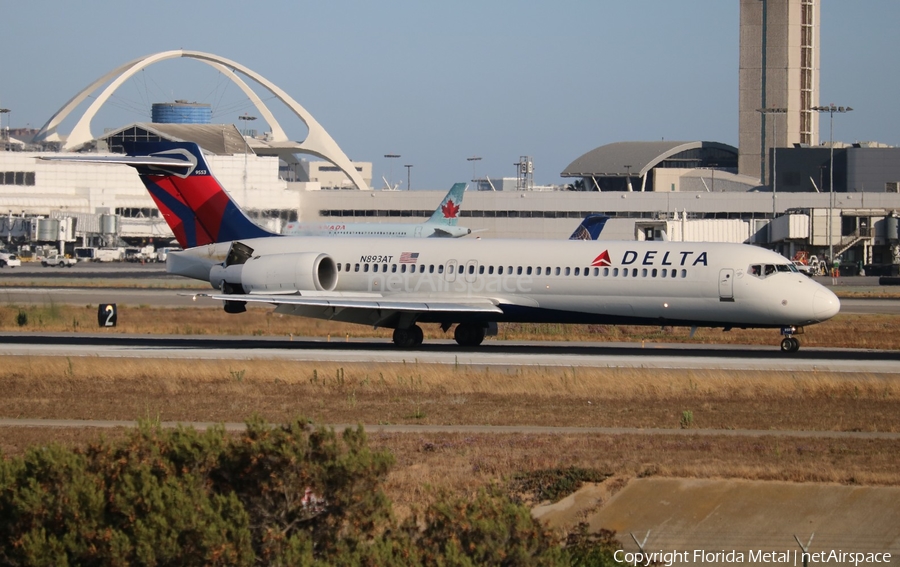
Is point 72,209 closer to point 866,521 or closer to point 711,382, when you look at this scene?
point 711,382

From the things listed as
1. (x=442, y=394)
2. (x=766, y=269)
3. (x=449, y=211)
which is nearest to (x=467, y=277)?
(x=766, y=269)

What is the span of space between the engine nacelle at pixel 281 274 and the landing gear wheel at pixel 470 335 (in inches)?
171

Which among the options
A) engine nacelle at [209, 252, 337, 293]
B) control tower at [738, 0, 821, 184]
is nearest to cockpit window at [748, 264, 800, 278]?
engine nacelle at [209, 252, 337, 293]

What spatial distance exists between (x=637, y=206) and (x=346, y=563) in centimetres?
10371

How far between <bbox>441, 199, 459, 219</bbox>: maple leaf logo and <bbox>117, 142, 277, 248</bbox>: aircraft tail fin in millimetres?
44298

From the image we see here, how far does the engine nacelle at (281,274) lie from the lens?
3391 centimetres

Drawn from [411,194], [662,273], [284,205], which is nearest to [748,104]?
[411,194]

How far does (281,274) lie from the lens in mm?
34031

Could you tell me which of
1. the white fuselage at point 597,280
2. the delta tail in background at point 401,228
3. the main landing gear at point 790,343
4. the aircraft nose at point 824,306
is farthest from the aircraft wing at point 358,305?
the delta tail in background at point 401,228

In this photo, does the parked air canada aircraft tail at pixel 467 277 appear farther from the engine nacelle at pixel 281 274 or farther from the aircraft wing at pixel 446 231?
the aircraft wing at pixel 446 231

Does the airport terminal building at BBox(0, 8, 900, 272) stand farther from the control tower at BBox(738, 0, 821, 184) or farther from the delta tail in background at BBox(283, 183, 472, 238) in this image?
the delta tail in background at BBox(283, 183, 472, 238)

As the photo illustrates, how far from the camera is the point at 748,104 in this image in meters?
138

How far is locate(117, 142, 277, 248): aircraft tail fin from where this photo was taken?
3625 cm

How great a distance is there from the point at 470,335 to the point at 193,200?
407 inches
